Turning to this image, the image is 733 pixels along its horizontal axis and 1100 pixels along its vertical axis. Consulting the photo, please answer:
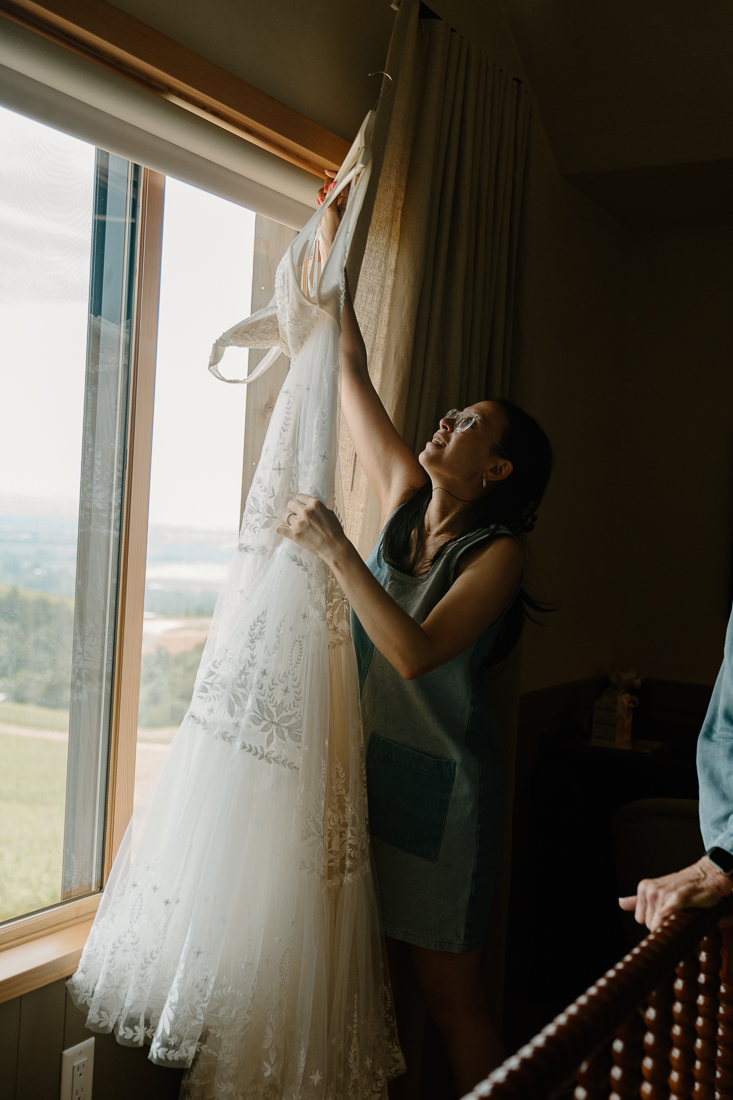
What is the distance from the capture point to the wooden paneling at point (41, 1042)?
1.40 metres

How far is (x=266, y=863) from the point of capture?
1.35 m

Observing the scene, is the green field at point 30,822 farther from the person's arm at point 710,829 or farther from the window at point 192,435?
the person's arm at point 710,829

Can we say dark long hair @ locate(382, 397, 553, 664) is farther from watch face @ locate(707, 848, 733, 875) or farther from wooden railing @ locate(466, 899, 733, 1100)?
wooden railing @ locate(466, 899, 733, 1100)

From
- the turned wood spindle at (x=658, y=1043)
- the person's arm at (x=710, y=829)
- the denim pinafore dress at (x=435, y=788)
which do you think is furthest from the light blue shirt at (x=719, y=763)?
the denim pinafore dress at (x=435, y=788)

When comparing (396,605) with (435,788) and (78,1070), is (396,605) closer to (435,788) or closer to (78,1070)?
(435,788)

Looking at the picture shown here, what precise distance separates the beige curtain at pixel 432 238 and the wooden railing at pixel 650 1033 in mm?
1124

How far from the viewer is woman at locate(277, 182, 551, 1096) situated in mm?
1515

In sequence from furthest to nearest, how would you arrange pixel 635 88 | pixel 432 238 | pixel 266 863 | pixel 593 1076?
1. pixel 635 88
2. pixel 432 238
3. pixel 266 863
4. pixel 593 1076

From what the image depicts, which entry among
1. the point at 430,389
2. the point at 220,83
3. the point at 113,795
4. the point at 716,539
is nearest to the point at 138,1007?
the point at 113,795

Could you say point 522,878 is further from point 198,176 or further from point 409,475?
point 198,176

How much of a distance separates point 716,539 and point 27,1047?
109 inches

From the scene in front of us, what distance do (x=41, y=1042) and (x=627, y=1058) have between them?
1072 mm

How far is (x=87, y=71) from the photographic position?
1409 mm

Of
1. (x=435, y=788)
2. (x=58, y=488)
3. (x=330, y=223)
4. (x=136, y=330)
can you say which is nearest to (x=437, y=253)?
(x=330, y=223)
